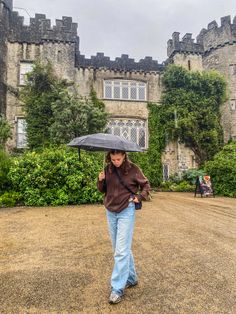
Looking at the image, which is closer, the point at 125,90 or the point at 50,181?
the point at 50,181

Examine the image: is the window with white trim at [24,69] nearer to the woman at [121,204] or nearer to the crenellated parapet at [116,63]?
the crenellated parapet at [116,63]

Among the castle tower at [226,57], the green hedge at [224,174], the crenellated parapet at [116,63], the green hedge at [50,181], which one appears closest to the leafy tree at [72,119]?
the green hedge at [50,181]

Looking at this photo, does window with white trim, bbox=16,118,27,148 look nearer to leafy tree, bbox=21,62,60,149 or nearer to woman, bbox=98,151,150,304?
leafy tree, bbox=21,62,60,149

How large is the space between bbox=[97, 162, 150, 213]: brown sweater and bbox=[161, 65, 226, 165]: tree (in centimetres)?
1908

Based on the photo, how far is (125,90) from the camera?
2414 cm

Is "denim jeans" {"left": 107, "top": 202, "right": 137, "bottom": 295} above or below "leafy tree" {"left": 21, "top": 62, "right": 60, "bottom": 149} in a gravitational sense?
below

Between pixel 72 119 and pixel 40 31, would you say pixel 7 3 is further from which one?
pixel 72 119

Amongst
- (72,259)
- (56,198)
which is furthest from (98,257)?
(56,198)

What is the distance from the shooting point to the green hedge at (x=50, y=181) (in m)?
11.1

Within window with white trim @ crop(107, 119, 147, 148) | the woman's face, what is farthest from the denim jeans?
window with white trim @ crop(107, 119, 147, 148)

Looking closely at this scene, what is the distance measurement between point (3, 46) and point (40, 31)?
3134 mm

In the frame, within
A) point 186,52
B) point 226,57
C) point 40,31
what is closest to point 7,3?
point 40,31

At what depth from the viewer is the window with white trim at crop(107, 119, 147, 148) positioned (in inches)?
926

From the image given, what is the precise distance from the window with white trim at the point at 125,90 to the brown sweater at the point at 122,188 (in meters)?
20.6
